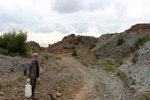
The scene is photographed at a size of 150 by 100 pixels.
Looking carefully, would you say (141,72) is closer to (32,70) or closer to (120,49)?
(32,70)

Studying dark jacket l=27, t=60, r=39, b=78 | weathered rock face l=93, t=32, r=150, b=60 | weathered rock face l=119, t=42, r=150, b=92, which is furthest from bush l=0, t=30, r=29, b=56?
weathered rock face l=93, t=32, r=150, b=60

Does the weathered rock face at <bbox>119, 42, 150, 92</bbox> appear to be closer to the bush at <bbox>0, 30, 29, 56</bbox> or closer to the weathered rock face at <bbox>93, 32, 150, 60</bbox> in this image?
the weathered rock face at <bbox>93, 32, 150, 60</bbox>

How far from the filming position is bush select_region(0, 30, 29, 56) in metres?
14.9

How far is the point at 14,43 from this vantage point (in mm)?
14812

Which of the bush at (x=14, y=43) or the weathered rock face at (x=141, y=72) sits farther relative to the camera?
the bush at (x=14, y=43)

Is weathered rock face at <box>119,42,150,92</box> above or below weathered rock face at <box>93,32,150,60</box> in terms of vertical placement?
below

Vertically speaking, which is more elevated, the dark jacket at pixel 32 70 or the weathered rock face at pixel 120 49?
the weathered rock face at pixel 120 49

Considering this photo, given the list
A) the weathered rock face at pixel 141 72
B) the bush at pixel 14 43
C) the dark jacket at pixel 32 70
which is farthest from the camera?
the bush at pixel 14 43

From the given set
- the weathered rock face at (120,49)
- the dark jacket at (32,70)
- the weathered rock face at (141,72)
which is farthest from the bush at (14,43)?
the weathered rock face at (120,49)

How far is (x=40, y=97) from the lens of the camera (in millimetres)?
6320

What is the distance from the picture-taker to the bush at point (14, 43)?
588 inches

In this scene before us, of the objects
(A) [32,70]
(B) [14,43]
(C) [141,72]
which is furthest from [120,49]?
(A) [32,70]

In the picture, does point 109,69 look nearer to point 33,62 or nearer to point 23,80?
point 23,80

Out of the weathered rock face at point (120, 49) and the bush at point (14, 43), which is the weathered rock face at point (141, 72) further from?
the bush at point (14, 43)
